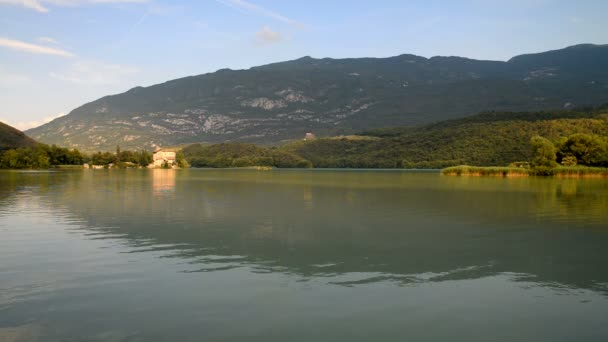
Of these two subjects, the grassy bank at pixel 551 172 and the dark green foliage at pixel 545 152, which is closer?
the grassy bank at pixel 551 172

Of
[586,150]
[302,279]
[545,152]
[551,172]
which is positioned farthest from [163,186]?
[586,150]

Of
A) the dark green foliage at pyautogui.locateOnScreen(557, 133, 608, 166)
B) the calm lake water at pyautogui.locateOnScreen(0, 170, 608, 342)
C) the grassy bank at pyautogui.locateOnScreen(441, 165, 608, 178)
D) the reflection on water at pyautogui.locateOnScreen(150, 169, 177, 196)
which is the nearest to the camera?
the calm lake water at pyautogui.locateOnScreen(0, 170, 608, 342)

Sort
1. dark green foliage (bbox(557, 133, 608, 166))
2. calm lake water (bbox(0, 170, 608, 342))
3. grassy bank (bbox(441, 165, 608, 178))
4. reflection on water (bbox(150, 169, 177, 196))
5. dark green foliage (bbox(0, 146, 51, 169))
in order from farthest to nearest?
dark green foliage (bbox(0, 146, 51, 169)) → dark green foliage (bbox(557, 133, 608, 166)) → grassy bank (bbox(441, 165, 608, 178)) → reflection on water (bbox(150, 169, 177, 196)) → calm lake water (bbox(0, 170, 608, 342))

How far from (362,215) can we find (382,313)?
24467mm

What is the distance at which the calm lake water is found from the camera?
12.7 metres

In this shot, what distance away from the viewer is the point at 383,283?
17.1 meters

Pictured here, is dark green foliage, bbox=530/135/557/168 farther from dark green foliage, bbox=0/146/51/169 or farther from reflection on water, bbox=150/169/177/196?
dark green foliage, bbox=0/146/51/169

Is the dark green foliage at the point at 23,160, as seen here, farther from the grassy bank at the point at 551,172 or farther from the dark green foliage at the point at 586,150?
the dark green foliage at the point at 586,150

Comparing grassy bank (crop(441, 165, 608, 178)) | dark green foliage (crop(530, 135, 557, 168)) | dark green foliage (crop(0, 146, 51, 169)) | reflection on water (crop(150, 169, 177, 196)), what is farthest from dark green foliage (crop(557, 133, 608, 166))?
dark green foliage (crop(0, 146, 51, 169))

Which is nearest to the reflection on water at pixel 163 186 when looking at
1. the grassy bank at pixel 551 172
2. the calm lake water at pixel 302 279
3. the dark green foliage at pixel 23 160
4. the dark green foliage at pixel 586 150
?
the calm lake water at pixel 302 279

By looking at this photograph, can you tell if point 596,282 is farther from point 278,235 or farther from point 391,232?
point 278,235

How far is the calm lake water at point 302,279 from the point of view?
12688 mm

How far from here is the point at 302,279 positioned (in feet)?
57.8

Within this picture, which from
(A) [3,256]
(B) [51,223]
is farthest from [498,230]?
(B) [51,223]
